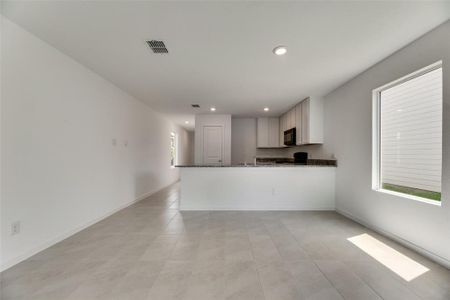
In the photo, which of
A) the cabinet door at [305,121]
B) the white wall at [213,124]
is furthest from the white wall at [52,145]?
the cabinet door at [305,121]

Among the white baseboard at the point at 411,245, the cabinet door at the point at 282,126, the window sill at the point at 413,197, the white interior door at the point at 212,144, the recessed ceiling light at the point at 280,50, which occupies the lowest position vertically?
the white baseboard at the point at 411,245

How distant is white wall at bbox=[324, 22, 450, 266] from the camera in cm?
181

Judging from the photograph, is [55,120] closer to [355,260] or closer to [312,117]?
→ [355,260]

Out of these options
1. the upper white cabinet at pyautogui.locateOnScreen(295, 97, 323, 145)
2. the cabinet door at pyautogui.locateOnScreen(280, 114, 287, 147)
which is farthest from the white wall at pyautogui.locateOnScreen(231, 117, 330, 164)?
the upper white cabinet at pyautogui.locateOnScreen(295, 97, 323, 145)

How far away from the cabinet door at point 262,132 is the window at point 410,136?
3.55 metres

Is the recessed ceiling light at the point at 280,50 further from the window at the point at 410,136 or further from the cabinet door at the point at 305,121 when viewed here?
the cabinet door at the point at 305,121

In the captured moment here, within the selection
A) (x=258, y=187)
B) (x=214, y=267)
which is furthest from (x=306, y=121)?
(x=214, y=267)

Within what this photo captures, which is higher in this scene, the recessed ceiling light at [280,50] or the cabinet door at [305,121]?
the recessed ceiling light at [280,50]

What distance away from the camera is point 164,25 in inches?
70.8

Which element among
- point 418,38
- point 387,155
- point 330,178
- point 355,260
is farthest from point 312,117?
point 355,260

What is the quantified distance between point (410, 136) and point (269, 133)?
4020mm

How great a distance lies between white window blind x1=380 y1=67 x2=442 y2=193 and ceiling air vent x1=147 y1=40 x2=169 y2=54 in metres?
3.01

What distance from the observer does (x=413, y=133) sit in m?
2.20

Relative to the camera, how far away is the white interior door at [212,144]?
19.0 ft
